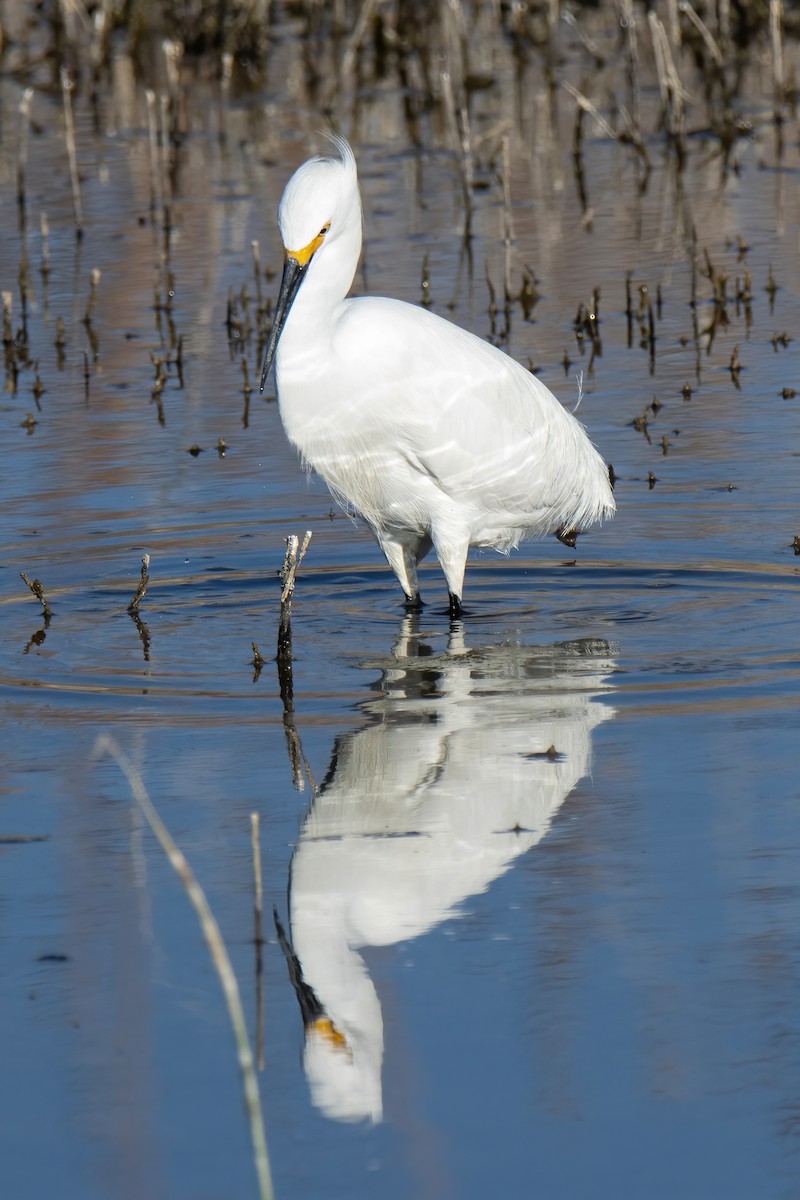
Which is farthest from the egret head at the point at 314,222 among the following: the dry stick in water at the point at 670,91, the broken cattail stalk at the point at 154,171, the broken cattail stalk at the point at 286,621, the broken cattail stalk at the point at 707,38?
the broken cattail stalk at the point at 707,38

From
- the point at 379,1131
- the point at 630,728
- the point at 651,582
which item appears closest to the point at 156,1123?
the point at 379,1131

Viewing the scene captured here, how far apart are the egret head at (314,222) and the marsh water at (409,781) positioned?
1.14m

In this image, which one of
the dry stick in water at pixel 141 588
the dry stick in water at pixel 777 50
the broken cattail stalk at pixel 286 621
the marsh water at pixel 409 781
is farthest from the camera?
the dry stick in water at pixel 777 50

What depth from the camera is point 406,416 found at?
6312 mm

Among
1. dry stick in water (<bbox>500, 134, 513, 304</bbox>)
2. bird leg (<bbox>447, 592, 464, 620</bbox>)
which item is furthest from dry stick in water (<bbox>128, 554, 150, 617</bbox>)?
dry stick in water (<bbox>500, 134, 513, 304</bbox>)

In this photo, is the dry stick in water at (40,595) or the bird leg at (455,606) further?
the bird leg at (455,606)

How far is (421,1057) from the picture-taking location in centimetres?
354

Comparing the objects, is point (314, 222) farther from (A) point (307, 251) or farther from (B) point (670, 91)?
(B) point (670, 91)

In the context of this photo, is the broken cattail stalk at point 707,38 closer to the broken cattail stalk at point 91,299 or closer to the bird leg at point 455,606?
the broken cattail stalk at point 91,299

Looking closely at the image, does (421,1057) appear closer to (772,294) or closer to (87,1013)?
(87,1013)

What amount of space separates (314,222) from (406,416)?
0.68 m

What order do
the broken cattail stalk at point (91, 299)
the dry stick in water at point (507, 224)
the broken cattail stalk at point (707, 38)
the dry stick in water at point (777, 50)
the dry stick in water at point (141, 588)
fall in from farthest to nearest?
the broken cattail stalk at point (707, 38), the dry stick in water at point (777, 50), the dry stick in water at point (507, 224), the broken cattail stalk at point (91, 299), the dry stick in water at point (141, 588)

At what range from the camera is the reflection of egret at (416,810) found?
12.1 ft

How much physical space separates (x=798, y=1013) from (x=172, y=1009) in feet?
3.85
